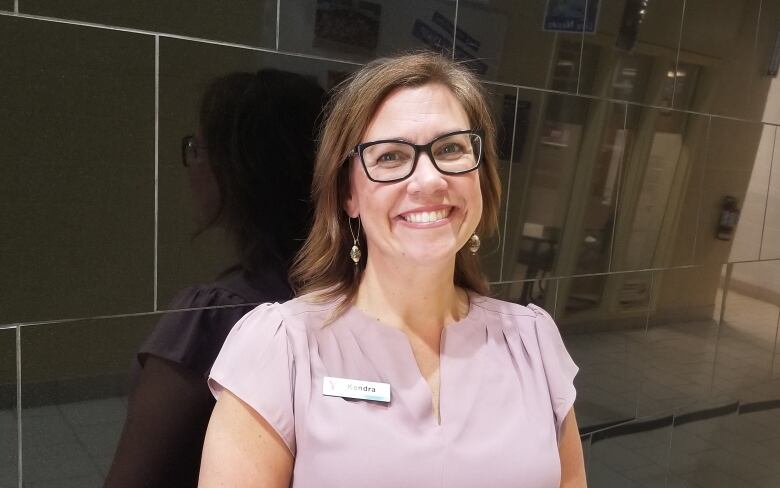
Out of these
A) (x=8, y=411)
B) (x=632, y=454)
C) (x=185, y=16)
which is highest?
(x=185, y=16)

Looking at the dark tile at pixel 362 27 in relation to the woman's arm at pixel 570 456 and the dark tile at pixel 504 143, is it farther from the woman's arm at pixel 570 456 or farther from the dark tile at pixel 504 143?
the woman's arm at pixel 570 456

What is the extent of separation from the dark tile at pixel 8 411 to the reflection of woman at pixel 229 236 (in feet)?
0.75

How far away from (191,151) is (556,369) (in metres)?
1.04

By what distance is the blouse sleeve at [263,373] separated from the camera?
4.54 ft

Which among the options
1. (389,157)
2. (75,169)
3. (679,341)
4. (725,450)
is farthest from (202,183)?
(725,450)

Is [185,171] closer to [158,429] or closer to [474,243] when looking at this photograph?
[158,429]

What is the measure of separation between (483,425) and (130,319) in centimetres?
88

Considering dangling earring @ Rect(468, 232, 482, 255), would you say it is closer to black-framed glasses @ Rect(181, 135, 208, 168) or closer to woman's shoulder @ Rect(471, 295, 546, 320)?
woman's shoulder @ Rect(471, 295, 546, 320)

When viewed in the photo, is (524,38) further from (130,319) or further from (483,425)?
(130,319)

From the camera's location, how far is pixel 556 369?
5.46 feet

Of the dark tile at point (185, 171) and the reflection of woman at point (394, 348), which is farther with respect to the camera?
the dark tile at point (185, 171)

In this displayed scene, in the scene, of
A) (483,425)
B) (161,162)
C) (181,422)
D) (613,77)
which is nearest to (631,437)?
(613,77)

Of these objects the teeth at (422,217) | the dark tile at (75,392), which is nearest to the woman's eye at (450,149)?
the teeth at (422,217)

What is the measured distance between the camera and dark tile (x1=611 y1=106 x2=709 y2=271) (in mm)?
2758
